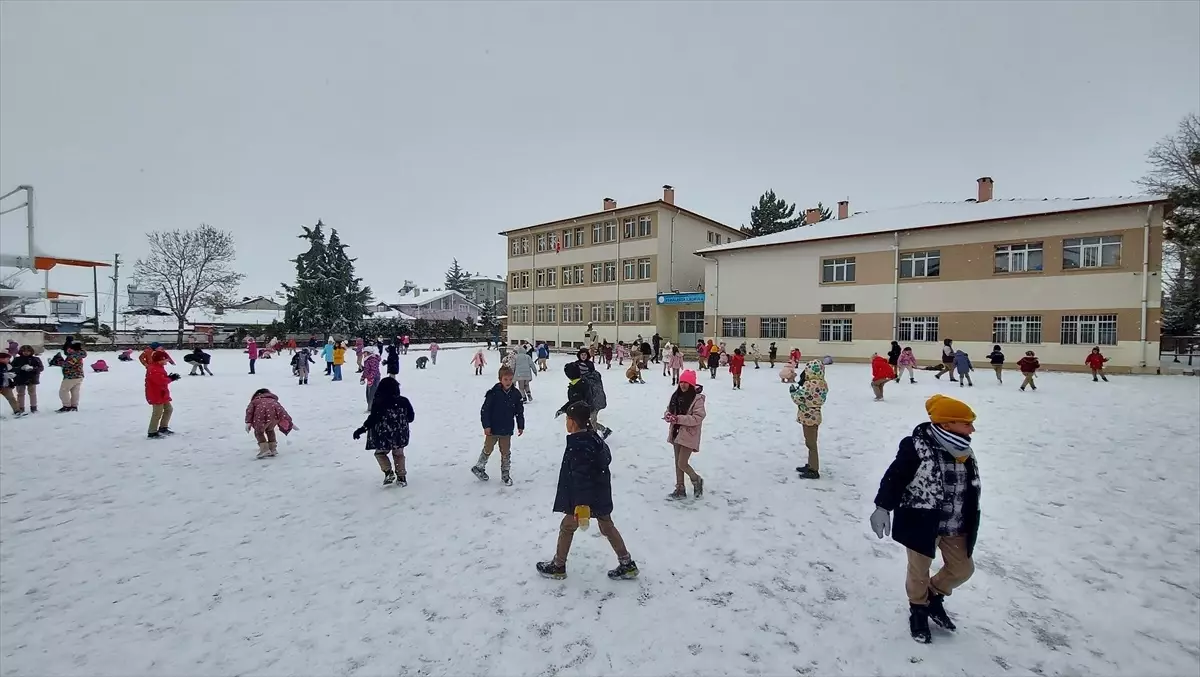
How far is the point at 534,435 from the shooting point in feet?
34.9

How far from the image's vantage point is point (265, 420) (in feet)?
29.3

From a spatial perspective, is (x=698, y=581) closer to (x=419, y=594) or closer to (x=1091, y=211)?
(x=419, y=594)

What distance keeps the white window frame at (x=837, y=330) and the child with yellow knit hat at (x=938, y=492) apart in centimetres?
2912

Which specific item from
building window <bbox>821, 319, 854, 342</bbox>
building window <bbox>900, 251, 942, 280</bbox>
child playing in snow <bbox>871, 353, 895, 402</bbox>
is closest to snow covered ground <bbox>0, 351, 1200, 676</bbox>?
child playing in snow <bbox>871, 353, 895, 402</bbox>

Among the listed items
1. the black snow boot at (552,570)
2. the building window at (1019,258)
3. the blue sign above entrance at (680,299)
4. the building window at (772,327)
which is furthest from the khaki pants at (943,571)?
the blue sign above entrance at (680,299)

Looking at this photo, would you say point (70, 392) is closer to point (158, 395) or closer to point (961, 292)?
point (158, 395)

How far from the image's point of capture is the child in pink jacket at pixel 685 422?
21.4 feet

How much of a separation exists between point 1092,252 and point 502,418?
30.2 meters

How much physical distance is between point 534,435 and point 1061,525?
8.21m

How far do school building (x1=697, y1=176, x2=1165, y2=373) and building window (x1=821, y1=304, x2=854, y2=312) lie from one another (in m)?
0.06

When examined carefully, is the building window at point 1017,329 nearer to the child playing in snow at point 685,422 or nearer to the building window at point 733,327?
the building window at point 733,327

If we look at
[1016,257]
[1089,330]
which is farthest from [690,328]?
[1089,330]

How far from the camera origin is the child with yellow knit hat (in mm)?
3613

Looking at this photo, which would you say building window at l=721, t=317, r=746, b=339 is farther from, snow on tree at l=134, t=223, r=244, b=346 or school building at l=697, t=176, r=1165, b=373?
snow on tree at l=134, t=223, r=244, b=346
